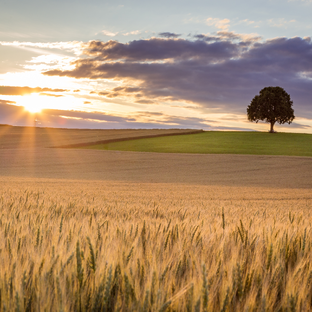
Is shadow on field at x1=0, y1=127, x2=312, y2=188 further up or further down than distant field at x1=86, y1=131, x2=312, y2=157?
further down

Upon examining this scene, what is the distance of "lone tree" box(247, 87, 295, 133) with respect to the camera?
65438mm

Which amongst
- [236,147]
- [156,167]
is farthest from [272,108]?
[156,167]

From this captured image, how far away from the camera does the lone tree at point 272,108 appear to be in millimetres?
65438

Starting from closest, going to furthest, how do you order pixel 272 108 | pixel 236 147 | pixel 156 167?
pixel 156 167 → pixel 236 147 → pixel 272 108

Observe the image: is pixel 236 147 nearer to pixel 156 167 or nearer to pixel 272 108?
pixel 156 167

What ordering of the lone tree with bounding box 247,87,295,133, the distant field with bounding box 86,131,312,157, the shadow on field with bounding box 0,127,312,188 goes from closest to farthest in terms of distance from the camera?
the shadow on field with bounding box 0,127,312,188 → the distant field with bounding box 86,131,312,157 → the lone tree with bounding box 247,87,295,133

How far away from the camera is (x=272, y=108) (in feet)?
217

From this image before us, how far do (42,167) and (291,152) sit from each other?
32.3m

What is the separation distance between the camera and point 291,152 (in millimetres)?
41750

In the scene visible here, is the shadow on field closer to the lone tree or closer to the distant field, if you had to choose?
the distant field

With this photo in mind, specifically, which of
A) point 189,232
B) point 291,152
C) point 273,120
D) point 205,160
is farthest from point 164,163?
point 273,120

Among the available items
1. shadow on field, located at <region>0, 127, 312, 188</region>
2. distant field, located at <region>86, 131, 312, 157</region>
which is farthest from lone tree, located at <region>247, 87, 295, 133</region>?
shadow on field, located at <region>0, 127, 312, 188</region>

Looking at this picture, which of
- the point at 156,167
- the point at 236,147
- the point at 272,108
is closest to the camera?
the point at 156,167

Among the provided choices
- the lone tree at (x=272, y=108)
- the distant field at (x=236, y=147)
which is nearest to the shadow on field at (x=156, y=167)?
the distant field at (x=236, y=147)
